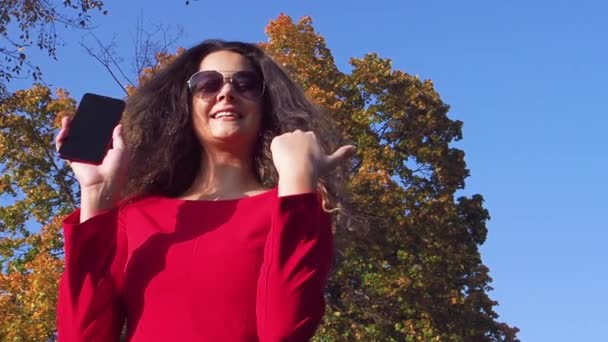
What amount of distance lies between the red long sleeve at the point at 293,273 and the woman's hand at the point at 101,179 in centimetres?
45

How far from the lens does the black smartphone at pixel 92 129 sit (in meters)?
2.61

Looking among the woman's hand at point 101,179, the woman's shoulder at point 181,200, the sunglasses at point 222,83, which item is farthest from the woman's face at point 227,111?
the woman's hand at point 101,179

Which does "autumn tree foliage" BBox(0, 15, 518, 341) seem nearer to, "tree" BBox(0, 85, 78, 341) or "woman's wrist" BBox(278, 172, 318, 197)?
"tree" BBox(0, 85, 78, 341)

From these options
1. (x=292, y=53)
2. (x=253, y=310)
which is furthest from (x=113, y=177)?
(x=292, y=53)

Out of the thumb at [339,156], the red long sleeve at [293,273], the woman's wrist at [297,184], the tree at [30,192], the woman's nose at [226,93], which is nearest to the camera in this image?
the red long sleeve at [293,273]

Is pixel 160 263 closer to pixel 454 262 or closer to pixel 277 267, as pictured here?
pixel 277 267

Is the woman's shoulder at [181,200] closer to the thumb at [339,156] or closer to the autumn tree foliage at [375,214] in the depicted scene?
the thumb at [339,156]

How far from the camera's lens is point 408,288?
17.7 meters

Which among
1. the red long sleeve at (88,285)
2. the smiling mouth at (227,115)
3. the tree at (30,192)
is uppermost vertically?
the tree at (30,192)

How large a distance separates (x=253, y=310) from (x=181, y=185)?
0.60 m

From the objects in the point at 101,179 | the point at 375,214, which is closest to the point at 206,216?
the point at 101,179

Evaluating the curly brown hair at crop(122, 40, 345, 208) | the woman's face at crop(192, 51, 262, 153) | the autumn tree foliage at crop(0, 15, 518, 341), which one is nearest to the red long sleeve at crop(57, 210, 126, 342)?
the curly brown hair at crop(122, 40, 345, 208)

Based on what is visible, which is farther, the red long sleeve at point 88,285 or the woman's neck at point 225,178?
the woman's neck at point 225,178

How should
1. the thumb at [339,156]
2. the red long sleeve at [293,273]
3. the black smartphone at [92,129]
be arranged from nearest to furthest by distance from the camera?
the red long sleeve at [293,273] → the thumb at [339,156] → the black smartphone at [92,129]
